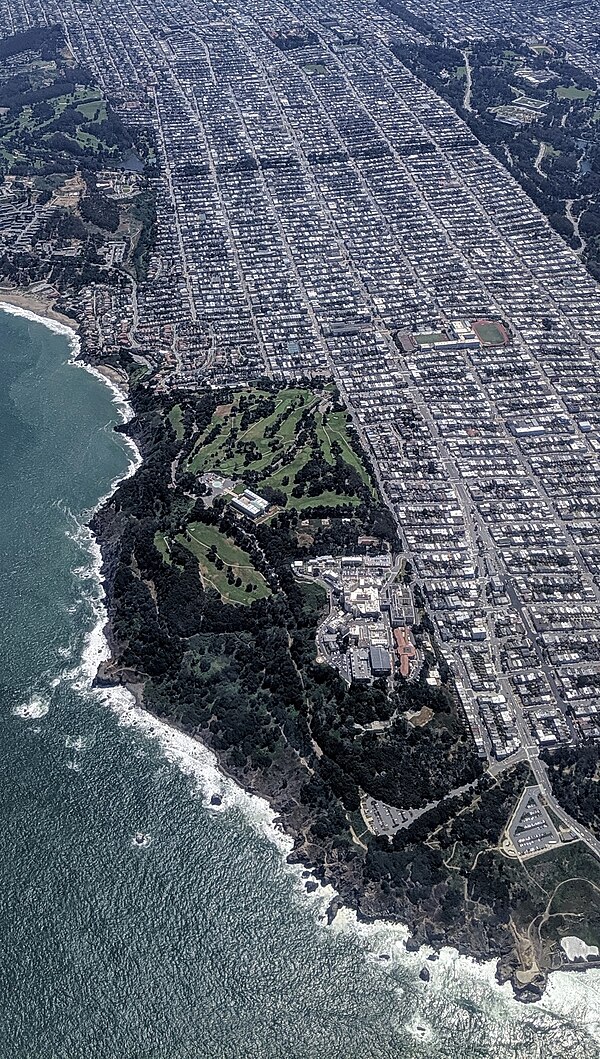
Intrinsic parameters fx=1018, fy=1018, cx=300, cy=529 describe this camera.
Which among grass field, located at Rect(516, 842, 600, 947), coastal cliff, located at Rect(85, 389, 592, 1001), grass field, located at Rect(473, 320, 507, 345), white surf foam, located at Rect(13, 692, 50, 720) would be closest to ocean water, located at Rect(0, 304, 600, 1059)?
white surf foam, located at Rect(13, 692, 50, 720)

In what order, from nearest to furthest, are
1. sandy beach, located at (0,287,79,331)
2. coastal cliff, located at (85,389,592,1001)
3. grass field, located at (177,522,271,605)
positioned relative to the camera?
coastal cliff, located at (85,389,592,1001), grass field, located at (177,522,271,605), sandy beach, located at (0,287,79,331)

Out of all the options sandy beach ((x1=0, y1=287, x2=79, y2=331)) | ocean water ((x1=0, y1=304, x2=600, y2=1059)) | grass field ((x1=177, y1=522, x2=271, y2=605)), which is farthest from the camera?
sandy beach ((x1=0, y1=287, x2=79, y2=331))

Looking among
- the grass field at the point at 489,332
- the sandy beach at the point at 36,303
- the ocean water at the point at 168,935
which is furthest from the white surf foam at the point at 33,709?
the grass field at the point at 489,332

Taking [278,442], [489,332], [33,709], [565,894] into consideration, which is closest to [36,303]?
[278,442]

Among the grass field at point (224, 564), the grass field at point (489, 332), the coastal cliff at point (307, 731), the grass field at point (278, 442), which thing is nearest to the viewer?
the coastal cliff at point (307, 731)

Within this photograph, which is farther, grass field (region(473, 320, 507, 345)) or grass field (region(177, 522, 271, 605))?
grass field (region(473, 320, 507, 345))

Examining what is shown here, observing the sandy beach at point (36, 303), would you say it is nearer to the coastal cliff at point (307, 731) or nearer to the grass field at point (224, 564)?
the coastal cliff at point (307, 731)

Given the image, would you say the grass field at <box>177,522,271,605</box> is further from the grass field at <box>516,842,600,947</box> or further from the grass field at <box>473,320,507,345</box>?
the grass field at <box>473,320,507,345</box>

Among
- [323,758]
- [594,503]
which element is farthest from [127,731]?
[594,503]
